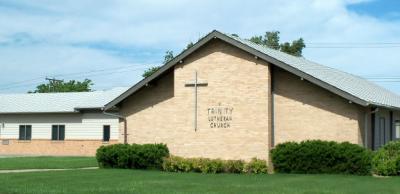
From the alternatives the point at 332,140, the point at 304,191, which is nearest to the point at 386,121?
the point at 332,140

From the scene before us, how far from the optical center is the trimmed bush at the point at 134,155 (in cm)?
2686

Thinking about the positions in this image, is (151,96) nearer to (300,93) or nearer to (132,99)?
(132,99)

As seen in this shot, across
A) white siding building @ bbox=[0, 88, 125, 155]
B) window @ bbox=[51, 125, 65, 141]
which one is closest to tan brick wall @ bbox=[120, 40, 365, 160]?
white siding building @ bbox=[0, 88, 125, 155]

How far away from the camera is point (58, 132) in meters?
46.2

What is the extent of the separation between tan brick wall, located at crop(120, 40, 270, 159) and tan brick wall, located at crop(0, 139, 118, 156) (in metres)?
15.1

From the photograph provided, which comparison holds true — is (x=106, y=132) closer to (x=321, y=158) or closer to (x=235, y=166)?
(x=235, y=166)

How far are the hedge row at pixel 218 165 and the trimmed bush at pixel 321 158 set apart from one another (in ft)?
2.39

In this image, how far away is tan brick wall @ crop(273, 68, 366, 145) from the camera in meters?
25.2

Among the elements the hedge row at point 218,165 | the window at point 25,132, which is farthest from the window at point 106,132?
the hedge row at point 218,165

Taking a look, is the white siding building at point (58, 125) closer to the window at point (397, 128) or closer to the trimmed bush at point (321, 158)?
the window at point (397, 128)

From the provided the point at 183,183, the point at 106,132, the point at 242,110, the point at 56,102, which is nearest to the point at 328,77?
the point at 242,110

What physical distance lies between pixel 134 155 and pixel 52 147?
21069mm

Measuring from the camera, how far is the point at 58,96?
50.5m

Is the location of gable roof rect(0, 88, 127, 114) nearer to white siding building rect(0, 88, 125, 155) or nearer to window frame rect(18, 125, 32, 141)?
white siding building rect(0, 88, 125, 155)
